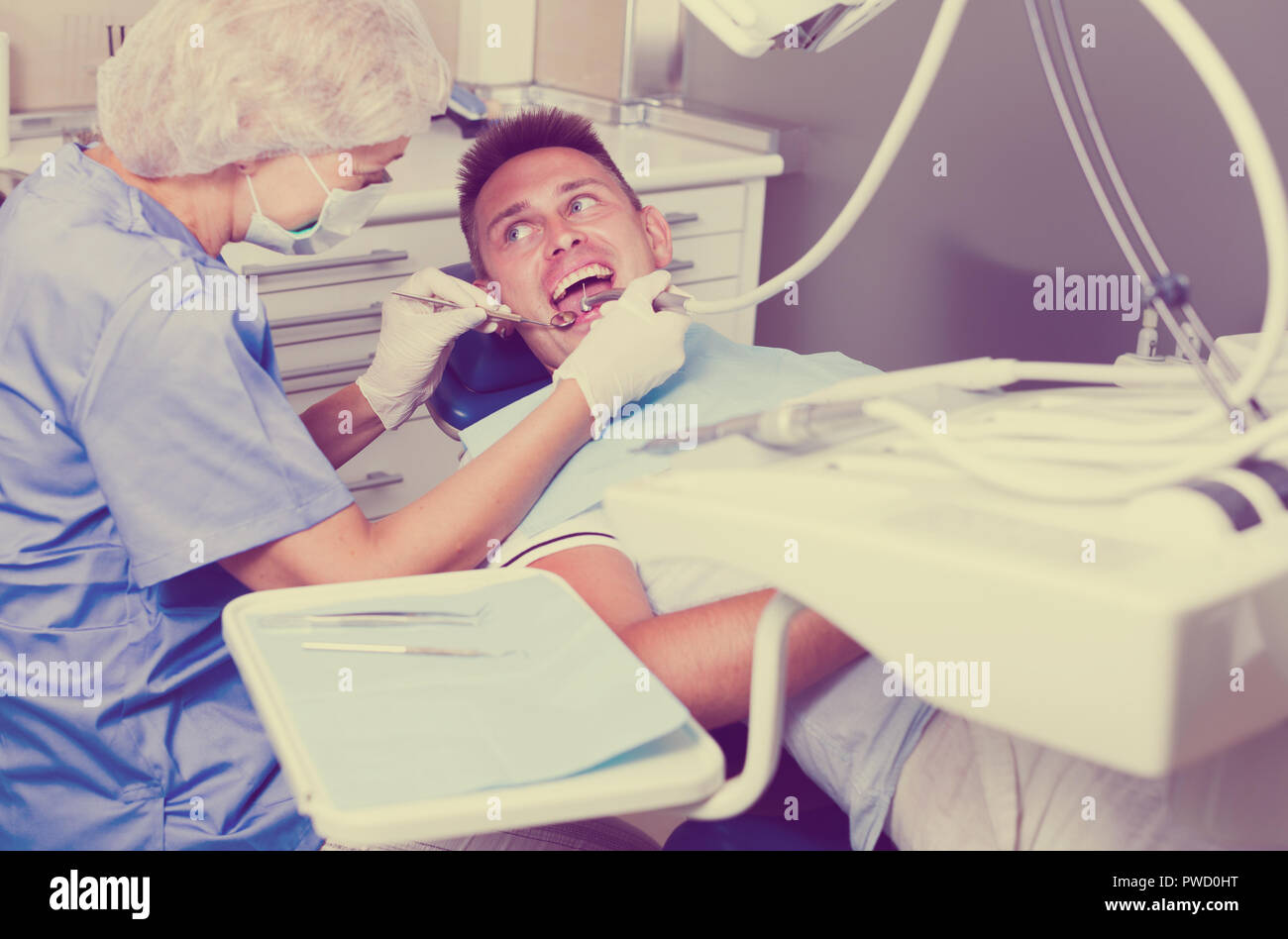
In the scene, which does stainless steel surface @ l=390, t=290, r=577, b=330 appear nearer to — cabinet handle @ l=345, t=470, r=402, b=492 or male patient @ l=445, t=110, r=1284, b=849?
male patient @ l=445, t=110, r=1284, b=849

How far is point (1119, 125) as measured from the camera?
5.90 ft

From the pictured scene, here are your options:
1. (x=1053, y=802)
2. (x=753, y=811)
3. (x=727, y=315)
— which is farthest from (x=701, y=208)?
(x=1053, y=802)

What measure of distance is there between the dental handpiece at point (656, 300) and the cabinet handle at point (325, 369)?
603mm

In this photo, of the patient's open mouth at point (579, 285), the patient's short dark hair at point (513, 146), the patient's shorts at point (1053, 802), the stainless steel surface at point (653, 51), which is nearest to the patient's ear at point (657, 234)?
the patient's short dark hair at point (513, 146)

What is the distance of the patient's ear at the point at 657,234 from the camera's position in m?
1.79

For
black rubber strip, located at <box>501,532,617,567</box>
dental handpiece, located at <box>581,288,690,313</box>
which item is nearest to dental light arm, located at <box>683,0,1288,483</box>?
dental handpiece, located at <box>581,288,690,313</box>

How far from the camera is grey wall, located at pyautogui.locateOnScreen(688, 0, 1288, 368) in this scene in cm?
170

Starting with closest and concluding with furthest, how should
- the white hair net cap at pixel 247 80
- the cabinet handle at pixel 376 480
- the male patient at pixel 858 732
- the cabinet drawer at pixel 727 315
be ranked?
the male patient at pixel 858 732 → the white hair net cap at pixel 247 80 → the cabinet handle at pixel 376 480 → the cabinet drawer at pixel 727 315

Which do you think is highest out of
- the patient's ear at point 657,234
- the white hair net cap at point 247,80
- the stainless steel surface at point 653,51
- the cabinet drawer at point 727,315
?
the stainless steel surface at point 653,51

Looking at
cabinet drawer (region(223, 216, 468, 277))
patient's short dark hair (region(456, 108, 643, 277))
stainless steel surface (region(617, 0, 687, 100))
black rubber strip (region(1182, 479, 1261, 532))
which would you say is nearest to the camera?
black rubber strip (region(1182, 479, 1261, 532))

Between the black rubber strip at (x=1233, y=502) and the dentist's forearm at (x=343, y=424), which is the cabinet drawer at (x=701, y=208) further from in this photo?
the black rubber strip at (x=1233, y=502)

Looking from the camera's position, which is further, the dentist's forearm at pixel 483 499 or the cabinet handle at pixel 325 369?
the cabinet handle at pixel 325 369

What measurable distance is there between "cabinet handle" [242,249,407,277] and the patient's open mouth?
55 centimetres
